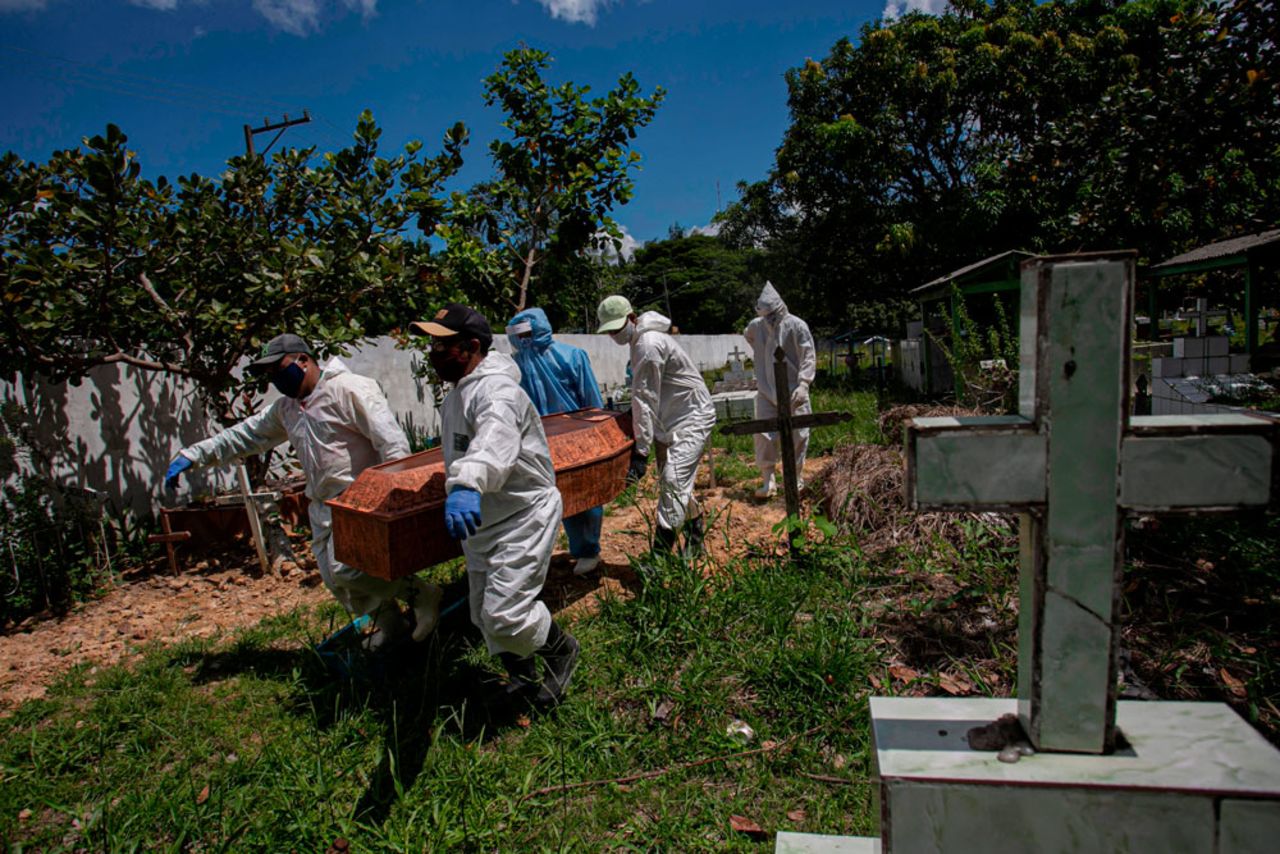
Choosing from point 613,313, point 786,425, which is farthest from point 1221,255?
point 613,313

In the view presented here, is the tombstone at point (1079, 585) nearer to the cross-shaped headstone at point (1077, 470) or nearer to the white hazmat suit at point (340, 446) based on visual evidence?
the cross-shaped headstone at point (1077, 470)

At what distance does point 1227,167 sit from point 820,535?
11.9 feet

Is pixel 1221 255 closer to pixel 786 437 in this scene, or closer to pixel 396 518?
pixel 786 437

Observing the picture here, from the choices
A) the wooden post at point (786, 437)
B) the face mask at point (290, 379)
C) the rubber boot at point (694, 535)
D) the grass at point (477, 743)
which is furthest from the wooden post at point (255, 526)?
the wooden post at point (786, 437)

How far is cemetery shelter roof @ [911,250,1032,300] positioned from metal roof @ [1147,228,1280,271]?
89.8 inches

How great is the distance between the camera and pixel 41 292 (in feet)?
15.6

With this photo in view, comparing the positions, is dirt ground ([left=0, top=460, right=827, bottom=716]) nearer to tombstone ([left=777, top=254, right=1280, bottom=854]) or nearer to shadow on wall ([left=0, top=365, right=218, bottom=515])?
shadow on wall ([left=0, top=365, right=218, bottom=515])

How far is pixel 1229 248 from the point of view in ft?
33.1

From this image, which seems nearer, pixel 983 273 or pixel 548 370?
pixel 548 370

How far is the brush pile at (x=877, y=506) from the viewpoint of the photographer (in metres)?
4.24

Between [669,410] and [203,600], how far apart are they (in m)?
3.82

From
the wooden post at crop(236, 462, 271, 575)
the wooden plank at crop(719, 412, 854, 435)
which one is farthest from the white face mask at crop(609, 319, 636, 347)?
the wooden post at crop(236, 462, 271, 575)

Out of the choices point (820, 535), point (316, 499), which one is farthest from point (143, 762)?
point (820, 535)

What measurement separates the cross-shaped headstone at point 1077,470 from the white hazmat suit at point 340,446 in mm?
3157
